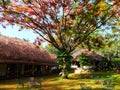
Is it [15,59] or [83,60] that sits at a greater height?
[83,60]

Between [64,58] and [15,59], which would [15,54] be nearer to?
[15,59]

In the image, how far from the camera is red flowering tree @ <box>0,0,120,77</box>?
23.3 metres

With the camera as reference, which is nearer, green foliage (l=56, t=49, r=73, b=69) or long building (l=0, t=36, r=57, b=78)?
long building (l=0, t=36, r=57, b=78)

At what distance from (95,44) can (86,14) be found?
28.9 ft

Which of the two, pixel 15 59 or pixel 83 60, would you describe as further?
pixel 83 60

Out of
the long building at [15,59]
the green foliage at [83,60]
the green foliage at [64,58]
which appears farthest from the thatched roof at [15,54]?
the green foliage at [83,60]

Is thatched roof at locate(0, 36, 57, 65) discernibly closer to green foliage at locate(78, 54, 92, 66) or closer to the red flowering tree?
the red flowering tree

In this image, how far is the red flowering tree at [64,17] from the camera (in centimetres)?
2334

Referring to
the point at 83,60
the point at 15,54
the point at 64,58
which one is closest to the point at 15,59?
the point at 15,54

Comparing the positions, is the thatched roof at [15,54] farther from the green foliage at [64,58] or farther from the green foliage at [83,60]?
the green foliage at [83,60]

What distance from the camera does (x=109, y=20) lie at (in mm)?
26797

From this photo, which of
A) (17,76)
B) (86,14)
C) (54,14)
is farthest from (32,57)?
(86,14)

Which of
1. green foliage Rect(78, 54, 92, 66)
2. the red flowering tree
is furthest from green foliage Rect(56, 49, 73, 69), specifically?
green foliage Rect(78, 54, 92, 66)

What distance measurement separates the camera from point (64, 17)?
25766 mm
